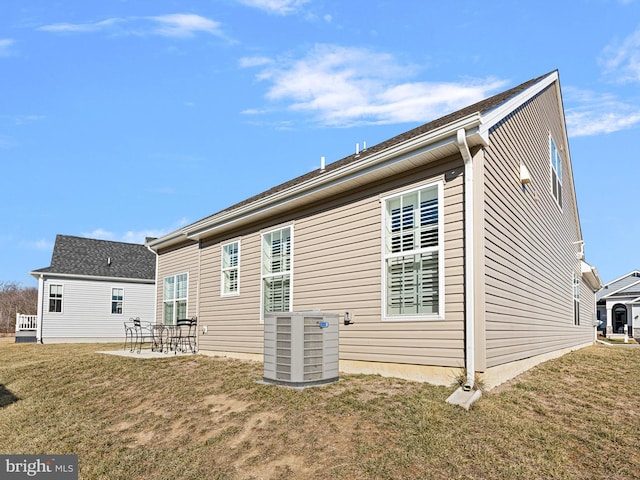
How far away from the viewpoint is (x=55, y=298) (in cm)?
2234

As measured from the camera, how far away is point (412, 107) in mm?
13195

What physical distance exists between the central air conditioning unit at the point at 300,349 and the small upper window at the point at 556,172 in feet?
23.6

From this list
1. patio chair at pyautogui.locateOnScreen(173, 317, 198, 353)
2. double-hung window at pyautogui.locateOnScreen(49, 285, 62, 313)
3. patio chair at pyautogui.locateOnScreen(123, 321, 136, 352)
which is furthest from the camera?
double-hung window at pyautogui.locateOnScreen(49, 285, 62, 313)

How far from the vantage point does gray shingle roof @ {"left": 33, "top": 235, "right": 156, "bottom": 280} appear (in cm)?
2303

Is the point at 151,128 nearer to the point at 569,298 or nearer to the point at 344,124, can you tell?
the point at 344,124

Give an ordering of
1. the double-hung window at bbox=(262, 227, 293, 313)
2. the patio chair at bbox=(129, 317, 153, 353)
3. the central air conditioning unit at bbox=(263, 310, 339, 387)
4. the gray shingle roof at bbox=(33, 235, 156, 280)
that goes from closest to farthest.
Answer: the central air conditioning unit at bbox=(263, 310, 339, 387), the double-hung window at bbox=(262, 227, 293, 313), the patio chair at bbox=(129, 317, 153, 353), the gray shingle roof at bbox=(33, 235, 156, 280)

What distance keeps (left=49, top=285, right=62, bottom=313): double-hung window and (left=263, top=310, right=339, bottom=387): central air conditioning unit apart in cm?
1909

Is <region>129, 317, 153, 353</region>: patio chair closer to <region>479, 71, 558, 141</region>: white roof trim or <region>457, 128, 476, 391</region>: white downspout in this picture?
<region>457, 128, 476, 391</region>: white downspout

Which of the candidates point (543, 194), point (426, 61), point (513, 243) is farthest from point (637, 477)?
point (426, 61)

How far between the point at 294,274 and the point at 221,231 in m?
3.35

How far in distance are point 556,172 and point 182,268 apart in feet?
34.7

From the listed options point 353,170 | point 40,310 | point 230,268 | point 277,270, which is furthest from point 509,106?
point 40,310

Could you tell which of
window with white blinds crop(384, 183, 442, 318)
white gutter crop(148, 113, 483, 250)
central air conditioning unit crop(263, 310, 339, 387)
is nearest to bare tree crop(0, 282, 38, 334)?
white gutter crop(148, 113, 483, 250)

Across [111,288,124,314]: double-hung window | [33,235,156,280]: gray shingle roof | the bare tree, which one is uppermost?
[33,235,156,280]: gray shingle roof
